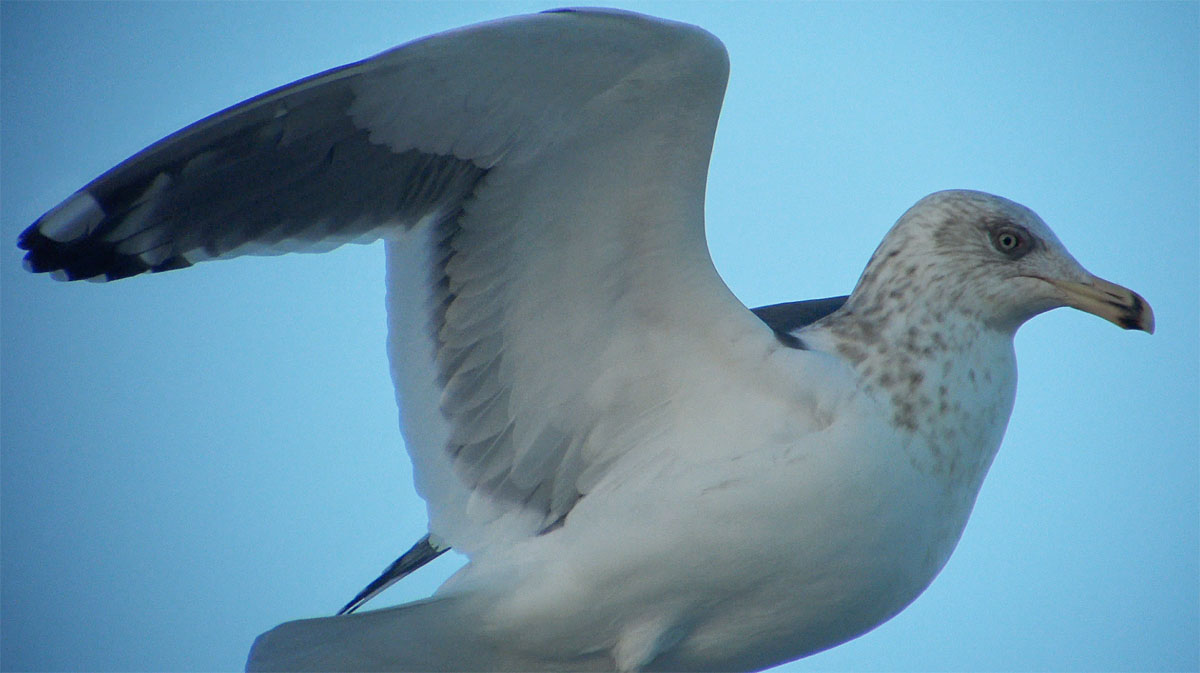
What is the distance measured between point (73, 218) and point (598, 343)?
0.79 metres

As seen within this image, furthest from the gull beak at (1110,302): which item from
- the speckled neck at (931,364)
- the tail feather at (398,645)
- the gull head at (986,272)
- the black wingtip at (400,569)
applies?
the black wingtip at (400,569)

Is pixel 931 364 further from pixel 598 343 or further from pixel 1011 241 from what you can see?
pixel 598 343

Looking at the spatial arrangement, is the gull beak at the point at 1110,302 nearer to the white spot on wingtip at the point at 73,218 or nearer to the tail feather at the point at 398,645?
the tail feather at the point at 398,645

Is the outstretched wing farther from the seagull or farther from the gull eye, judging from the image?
the gull eye

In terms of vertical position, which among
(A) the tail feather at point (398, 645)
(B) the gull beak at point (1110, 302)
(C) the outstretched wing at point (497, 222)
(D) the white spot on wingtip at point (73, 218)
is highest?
(D) the white spot on wingtip at point (73, 218)

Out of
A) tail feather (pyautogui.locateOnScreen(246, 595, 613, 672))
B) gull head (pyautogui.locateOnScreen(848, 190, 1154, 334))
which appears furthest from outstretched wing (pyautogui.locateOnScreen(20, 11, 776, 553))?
gull head (pyautogui.locateOnScreen(848, 190, 1154, 334))

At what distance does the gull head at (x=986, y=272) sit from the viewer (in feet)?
6.89

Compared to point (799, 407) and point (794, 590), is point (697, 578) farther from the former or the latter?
point (799, 407)

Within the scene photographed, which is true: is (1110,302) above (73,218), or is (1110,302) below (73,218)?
below

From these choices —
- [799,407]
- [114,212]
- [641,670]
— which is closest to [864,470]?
[799,407]

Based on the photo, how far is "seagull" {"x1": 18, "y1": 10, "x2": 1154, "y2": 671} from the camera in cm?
191

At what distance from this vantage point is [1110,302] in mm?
2078

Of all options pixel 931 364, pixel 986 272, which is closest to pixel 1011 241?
pixel 986 272

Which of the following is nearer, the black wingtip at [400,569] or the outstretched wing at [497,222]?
the outstretched wing at [497,222]
